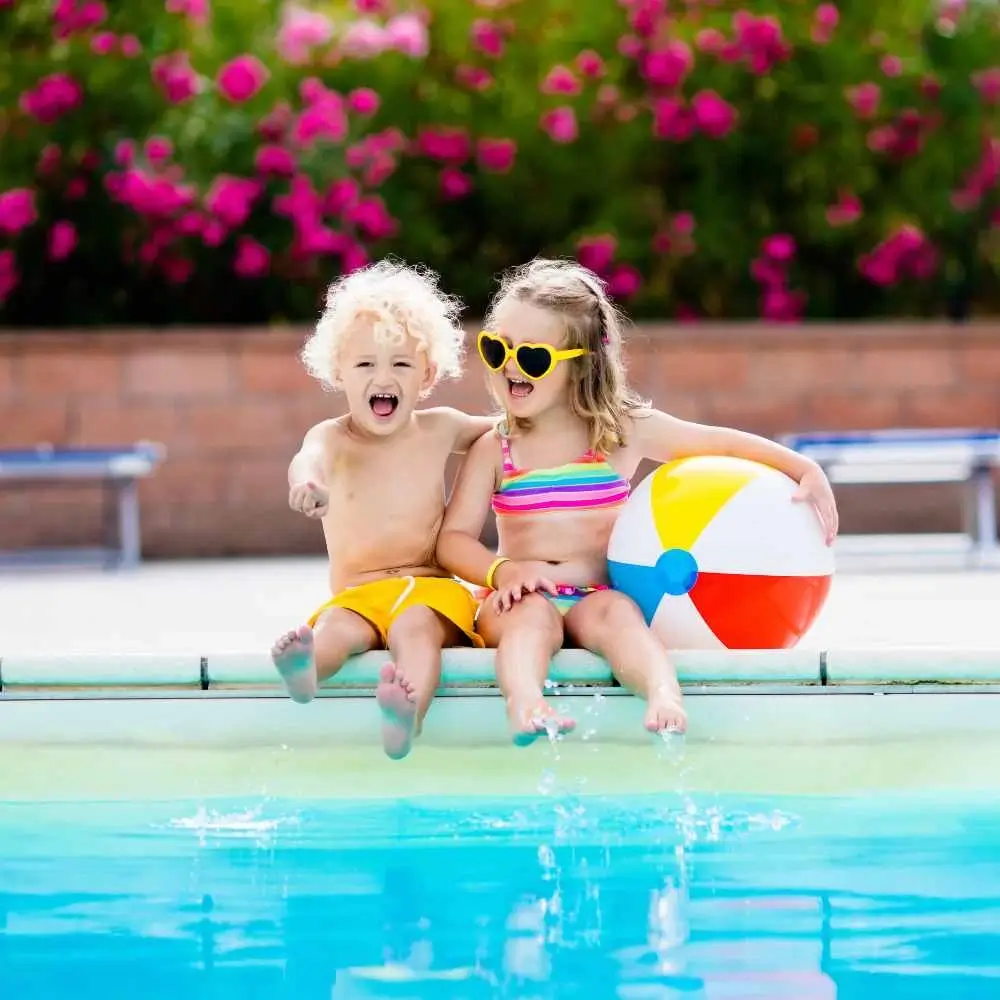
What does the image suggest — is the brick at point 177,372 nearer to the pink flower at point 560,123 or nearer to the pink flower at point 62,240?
the pink flower at point 62,240

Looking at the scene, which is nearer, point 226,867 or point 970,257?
point 226,867

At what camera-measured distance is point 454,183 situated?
11328mm

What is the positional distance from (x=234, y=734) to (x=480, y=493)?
0.98 metres

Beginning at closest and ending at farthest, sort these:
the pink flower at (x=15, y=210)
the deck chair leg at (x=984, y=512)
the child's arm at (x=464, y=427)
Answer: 1. the child's arm at (x=464, y=427)
2. the deck chair leg at (x=984, y=512)
3. the pink flower at (x=15, y=210)

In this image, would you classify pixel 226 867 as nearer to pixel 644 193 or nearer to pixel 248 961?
pixel 248 961

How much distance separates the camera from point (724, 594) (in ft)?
15.5

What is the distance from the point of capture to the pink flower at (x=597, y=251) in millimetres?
11250

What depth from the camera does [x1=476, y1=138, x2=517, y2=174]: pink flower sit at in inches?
442

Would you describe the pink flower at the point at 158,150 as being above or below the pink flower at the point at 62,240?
above

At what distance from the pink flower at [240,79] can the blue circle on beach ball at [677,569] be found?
23.9 ft

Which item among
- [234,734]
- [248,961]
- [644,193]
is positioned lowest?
[248,961]

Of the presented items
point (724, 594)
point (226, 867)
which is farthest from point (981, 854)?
point (226, 867)

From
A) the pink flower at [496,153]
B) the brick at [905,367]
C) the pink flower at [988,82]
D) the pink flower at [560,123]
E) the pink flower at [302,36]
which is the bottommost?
the brick at [905,367]

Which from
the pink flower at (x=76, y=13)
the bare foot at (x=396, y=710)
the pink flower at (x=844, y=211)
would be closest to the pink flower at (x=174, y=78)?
the pink flower at (x=76, y=13)
